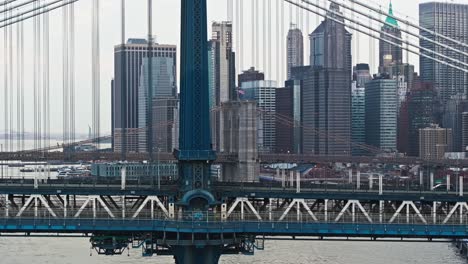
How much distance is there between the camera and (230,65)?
125750mm

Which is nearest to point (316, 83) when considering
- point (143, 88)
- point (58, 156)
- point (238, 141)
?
point (143, 88)

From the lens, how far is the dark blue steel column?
35719 mm

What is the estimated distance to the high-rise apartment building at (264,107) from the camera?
14300 cm

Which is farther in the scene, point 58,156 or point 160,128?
point 160,128

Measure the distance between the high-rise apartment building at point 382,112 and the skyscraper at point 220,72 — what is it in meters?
36.8

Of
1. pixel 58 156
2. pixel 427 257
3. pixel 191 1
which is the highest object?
pixel 191 1

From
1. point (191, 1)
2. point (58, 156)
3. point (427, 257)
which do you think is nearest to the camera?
point (191, 1)

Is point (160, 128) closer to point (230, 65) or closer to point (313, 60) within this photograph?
point (230, 65)

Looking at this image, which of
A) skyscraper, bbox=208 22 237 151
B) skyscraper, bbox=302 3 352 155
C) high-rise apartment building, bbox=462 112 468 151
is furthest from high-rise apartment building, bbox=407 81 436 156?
skyscraper, bbox=208 22 237 151

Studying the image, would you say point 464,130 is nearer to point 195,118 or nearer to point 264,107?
point 264,107

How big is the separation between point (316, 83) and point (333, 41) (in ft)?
32.5

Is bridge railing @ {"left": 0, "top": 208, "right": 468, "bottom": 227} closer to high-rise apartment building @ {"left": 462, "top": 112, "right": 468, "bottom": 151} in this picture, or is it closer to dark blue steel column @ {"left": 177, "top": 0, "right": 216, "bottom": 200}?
dark blue steel column @ {"left": 177, "top": 0, "right": 216, "bottom": 200}

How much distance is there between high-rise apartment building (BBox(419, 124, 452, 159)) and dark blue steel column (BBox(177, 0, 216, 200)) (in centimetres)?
11538

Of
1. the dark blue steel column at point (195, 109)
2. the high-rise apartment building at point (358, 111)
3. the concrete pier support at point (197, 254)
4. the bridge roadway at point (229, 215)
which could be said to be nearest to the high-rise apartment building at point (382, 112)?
the high-rise apartment building at point (358, 111)
